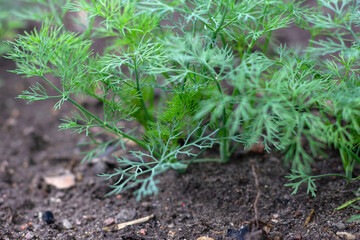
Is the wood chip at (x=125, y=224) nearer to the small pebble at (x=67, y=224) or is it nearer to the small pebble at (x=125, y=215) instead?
the small pebble at (x=125, y=215)

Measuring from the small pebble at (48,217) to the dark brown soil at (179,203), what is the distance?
2 centimetres

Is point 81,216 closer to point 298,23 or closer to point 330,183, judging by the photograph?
point 330,183

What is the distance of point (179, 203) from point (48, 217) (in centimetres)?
55

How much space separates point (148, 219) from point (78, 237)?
0.91 ft

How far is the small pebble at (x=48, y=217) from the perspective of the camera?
152 cm

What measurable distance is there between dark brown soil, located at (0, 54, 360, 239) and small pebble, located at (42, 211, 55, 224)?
0.02 metres

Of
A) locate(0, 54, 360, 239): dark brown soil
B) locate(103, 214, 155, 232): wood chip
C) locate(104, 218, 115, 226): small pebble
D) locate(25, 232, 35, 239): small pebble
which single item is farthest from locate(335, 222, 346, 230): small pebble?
locate(25, 232, 35, 239): small pebble

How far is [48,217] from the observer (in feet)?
5.03

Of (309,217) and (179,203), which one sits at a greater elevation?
(309,217)

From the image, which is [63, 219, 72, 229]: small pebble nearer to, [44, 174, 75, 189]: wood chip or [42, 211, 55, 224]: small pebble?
[42, 211, 55, 224]: small pebble

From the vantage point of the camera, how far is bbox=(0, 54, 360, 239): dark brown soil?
53.1 inches

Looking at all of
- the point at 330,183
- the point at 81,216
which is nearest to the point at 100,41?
the point at 81,216

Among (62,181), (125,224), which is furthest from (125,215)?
(62,181)

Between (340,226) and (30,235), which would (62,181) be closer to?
(30,235)
